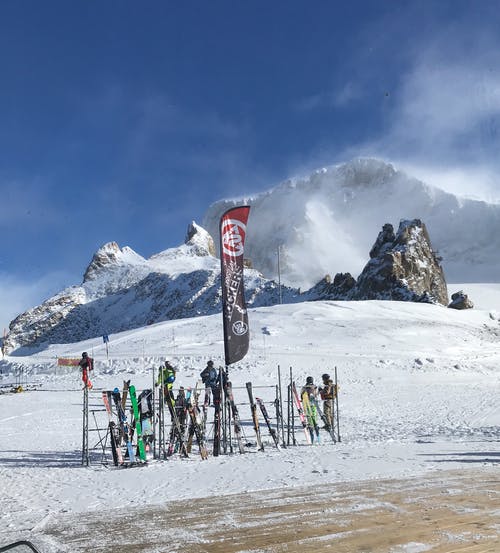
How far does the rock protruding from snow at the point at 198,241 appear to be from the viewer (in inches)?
→ 6781

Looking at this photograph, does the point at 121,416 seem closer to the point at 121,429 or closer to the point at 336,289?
the point at 121,429

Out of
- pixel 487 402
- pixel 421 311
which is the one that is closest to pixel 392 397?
pixel 487 402

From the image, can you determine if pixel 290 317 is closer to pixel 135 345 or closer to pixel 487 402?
pixel 135 345

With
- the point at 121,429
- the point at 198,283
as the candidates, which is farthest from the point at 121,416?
the point at 198,283

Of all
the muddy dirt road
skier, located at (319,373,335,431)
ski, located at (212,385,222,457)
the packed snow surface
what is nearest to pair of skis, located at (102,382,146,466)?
the packed snow surface

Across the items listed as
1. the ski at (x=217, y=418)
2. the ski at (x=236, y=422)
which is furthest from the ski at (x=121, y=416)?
the ski at (x=236, y=422)

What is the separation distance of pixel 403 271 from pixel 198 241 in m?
106

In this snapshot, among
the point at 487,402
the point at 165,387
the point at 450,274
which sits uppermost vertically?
the point at 450,274

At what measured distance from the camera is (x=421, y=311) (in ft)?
173

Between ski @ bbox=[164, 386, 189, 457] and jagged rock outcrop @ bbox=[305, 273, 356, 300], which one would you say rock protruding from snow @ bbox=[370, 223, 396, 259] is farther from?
ski @ bbox=[164, 386, 189, 457]

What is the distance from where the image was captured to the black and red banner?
11.9 m

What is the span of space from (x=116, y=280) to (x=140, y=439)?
527 feet

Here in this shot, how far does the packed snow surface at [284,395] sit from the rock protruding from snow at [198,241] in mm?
122129

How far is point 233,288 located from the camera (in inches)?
479
